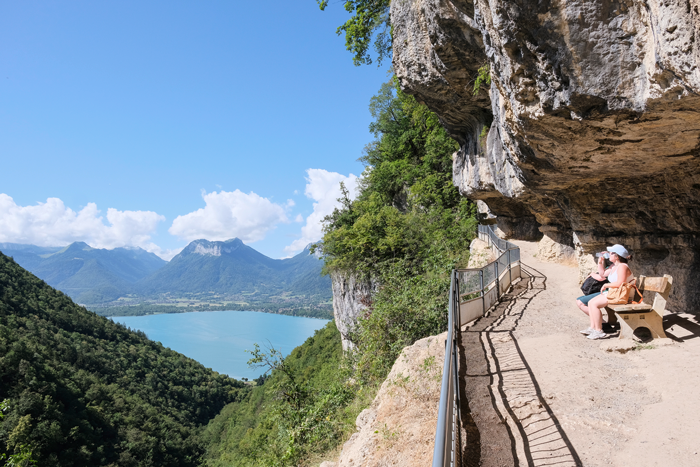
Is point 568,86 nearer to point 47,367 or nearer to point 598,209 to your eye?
point 598,209

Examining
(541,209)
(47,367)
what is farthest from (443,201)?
(47,367)

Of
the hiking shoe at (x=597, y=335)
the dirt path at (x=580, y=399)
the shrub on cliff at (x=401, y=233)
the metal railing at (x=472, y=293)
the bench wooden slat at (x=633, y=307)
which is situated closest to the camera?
the dirt path at (x=580, y=399)

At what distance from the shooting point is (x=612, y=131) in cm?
420

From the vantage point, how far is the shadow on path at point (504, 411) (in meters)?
2.96

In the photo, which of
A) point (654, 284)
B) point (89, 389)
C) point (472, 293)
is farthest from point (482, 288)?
point (89, 389)

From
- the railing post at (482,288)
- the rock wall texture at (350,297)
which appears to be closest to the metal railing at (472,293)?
the railing post at (482,288)

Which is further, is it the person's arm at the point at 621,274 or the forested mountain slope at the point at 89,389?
the forested mountain slope at the point at 89,389

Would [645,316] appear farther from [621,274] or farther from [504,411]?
[504,411]

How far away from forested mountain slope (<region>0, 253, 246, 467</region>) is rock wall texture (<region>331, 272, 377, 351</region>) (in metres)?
19.4

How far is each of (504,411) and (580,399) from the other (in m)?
0.81

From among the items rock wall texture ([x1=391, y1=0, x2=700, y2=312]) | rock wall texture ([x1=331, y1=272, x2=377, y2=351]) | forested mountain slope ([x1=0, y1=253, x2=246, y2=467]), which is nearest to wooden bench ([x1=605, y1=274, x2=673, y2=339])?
rock wall texture ([x1=391, y1=0, x2=700, y2=312])

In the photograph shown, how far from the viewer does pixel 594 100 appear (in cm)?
376

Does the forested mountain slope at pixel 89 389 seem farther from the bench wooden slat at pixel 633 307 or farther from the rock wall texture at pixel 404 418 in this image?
the bench wooden slat at pixel 633 307

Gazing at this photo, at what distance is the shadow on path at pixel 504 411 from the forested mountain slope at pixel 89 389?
27.1 meters
